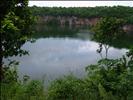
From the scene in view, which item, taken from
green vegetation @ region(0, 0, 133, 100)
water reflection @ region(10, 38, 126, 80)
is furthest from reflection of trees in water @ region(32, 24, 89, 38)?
green vegetation @ region(0, 0, 133, 100)

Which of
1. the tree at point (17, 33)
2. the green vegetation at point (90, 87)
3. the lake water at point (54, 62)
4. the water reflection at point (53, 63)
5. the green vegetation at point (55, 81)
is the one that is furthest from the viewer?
the water reflection at point (53, 63)

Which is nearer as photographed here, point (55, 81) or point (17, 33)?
point (55, 81)

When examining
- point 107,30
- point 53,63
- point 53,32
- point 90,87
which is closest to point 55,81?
point 90,87

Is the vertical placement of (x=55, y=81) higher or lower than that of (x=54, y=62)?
higher

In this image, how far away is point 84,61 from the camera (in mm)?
39656

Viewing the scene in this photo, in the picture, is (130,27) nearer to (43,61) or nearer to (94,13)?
(94,13)

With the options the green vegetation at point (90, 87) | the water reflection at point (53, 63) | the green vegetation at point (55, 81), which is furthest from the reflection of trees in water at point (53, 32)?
the green vegetation at point (90, 87)

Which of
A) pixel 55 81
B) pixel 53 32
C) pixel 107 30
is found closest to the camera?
pixel 55 81

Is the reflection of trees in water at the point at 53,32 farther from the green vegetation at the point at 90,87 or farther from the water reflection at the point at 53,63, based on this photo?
the green vegetation at the point at 90,87

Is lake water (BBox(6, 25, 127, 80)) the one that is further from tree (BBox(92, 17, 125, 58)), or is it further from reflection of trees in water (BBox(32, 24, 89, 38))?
reflection of trees in water (BBox(32, 24, 89, 38))

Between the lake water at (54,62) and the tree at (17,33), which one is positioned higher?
the tree at (17,33)

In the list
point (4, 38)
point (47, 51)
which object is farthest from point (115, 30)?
point (47, 51)

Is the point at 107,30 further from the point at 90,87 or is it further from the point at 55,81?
the point at 90,87

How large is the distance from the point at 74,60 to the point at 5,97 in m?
34.6
